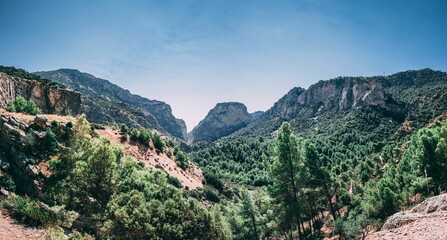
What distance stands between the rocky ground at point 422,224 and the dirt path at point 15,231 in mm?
25818

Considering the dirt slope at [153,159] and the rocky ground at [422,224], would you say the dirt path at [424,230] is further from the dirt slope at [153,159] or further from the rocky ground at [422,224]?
the dirt slope at [153,159]

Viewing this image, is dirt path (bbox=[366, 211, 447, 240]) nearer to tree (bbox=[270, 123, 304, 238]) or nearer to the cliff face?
tree (bbox=[270, 123, 304, 238])

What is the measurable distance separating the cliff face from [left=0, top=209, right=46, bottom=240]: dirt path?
6619 cm

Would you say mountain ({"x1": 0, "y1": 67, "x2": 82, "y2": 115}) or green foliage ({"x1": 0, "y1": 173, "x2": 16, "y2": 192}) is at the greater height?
mountain ({"x1": 0, "y1": 67, "x2": 82, "y2": 115})

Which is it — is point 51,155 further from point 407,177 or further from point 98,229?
point 407,177

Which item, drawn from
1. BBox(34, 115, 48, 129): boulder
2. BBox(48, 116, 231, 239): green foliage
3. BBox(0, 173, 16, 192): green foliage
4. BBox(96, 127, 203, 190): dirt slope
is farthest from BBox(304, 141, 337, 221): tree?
BBox(96, 127, 203, 190): dirt slope

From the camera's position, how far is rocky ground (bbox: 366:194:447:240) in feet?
49.1

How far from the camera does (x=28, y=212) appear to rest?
26172 millimetres

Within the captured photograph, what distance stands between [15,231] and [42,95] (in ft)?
284

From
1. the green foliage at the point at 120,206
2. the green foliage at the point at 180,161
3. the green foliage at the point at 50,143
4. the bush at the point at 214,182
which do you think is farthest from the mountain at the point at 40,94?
the green foliage at the point at 120,206

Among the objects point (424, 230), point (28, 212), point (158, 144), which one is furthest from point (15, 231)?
point (158, 144)

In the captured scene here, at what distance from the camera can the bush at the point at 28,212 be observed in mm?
25984

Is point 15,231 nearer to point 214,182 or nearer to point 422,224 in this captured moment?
point 422,224

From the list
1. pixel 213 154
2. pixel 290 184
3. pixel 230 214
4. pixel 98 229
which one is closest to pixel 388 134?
pixel 213 154
